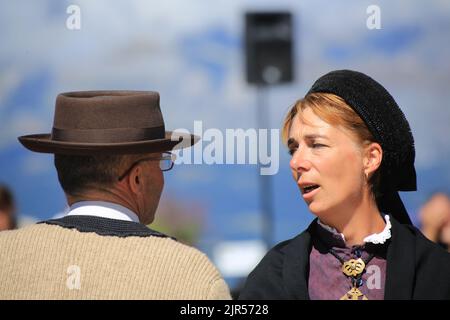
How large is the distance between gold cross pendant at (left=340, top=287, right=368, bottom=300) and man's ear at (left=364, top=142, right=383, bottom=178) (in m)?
0.36

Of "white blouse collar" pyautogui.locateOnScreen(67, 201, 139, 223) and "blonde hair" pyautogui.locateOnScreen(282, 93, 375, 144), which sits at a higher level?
"blonde hair" pyautogui.locateOnScreen(282, 93, 375, 144)

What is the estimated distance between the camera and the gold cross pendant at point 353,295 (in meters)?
2.81

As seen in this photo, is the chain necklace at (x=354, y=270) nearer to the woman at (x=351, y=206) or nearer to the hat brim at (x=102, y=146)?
the woman at (x=351, y=206)

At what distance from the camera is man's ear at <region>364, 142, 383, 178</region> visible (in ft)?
9.37

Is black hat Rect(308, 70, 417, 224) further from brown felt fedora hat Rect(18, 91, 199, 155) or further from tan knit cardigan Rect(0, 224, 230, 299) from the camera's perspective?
tan knit cardigan Rect(0, 224, 230, 299)

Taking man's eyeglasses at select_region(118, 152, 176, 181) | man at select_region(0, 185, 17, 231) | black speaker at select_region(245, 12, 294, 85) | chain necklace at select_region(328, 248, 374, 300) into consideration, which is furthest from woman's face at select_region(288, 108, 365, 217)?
black speaker at select_region(245, 12, 294, 85)

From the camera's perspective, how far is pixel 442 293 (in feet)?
9.21

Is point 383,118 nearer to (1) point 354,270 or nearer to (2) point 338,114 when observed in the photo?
(2) point 338,114

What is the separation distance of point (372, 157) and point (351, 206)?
0.16 m

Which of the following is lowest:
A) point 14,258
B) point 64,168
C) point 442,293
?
point 442,293

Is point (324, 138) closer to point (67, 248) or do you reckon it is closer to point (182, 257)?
point (182, 257)

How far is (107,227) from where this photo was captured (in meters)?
2.71
